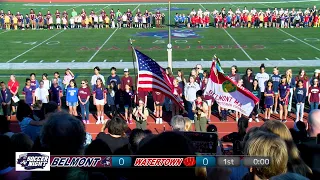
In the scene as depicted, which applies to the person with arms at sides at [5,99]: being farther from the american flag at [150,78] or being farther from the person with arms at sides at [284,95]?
the person with arms at sides at [284,95]

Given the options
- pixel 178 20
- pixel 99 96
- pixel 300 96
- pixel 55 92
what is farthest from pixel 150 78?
pixel 178 20

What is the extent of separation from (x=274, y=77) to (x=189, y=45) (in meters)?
13.6

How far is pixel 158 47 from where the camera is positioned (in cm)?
2742

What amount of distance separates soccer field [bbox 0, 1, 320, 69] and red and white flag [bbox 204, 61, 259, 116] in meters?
11.4

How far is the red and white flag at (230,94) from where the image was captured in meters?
10.2

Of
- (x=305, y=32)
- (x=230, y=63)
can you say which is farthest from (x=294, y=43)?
(x=230, y=63)

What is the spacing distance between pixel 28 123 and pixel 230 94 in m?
4.43

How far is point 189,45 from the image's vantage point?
2822 cm

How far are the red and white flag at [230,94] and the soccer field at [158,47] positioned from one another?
37.4ft

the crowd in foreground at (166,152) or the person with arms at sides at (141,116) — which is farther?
the person with arms at sides at (141,116)

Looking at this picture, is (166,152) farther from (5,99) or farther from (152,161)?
(5,99)

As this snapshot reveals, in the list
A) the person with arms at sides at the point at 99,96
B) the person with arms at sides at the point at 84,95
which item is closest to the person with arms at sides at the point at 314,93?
the person with arms at sides at the point at 99,96

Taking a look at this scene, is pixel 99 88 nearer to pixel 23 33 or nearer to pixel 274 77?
pixel 274 77

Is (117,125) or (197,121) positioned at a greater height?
(117,125)
